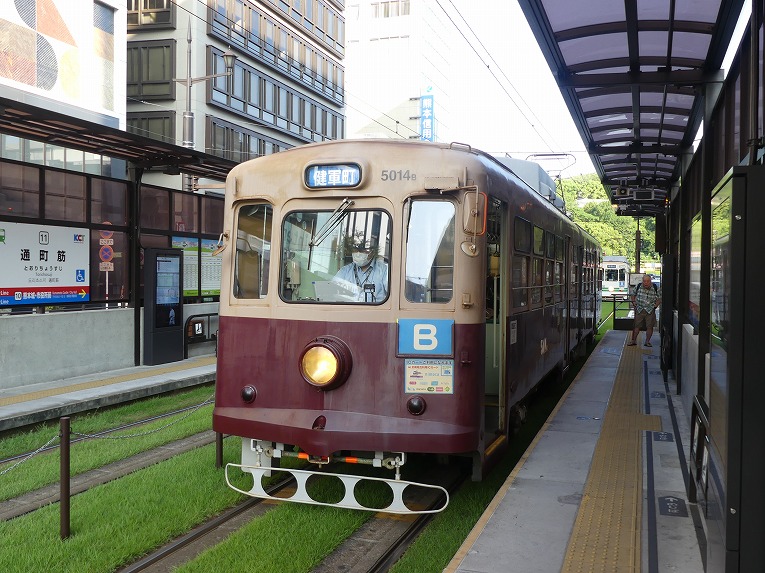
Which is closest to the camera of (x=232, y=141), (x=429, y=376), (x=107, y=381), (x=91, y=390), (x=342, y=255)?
(x=429, y=376)

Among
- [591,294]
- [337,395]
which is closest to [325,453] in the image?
[337,395]

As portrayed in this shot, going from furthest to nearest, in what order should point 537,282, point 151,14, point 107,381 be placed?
1. point 151,14
2. point 107,381
3. point 537,282

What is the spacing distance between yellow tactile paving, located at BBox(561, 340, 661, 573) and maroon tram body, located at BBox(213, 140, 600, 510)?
37.2 inches

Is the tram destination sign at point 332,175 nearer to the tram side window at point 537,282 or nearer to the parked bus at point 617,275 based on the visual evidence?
the tram side window at point 537,282

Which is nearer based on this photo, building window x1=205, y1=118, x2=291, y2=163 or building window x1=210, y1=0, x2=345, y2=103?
building window x1=205, y1=118, x2=291, y2=163

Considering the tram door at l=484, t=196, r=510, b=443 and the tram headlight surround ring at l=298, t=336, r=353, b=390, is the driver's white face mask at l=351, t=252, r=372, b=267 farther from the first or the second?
the tram door at l=484, t=196, r=510, b=443

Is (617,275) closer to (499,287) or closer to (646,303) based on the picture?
(646,303)

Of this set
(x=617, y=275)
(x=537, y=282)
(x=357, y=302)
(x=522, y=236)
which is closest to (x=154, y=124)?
(x=537, y=282)

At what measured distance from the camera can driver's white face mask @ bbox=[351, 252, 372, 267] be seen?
5.91m

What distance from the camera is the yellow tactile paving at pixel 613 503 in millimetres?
4637

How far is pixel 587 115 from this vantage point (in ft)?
35.8

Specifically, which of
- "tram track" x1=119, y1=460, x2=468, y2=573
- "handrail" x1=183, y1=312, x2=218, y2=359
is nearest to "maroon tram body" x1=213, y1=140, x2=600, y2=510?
"tram track" x1=119, y1=460, x2=468, y2=573

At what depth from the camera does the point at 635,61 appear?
8.35m

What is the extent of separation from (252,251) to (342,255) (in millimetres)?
826
